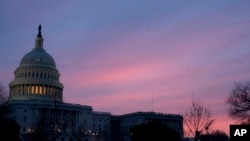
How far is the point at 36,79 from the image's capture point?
150 m

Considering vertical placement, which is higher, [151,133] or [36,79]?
[36,79]

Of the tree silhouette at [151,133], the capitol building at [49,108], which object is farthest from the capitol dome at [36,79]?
the tree silhouette at [151,133]

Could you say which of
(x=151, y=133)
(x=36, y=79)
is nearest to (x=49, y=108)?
(x=36, y=79)

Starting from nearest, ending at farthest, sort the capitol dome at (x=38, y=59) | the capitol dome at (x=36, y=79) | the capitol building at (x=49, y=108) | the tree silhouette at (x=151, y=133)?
the tree silhouette at (x=151, y=133) → the capitol building at (x=49, y=108) → the capitol dome at (x=36, y=79) → the capitol dome at (x=38, y=59)

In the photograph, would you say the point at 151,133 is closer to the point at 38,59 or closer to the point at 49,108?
the point at 49,108

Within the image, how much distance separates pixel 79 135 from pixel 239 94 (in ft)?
250

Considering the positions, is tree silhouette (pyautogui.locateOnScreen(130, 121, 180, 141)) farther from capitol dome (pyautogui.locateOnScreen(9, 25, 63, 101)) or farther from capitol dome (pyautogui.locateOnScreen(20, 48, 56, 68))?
capitol dome (pyautogui.locateOnScreen(20, 48, 56, 68))

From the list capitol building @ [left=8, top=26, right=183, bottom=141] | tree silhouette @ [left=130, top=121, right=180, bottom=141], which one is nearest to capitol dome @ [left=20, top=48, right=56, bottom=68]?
capitol building @ [left=8, top=26, right=183, bottom=141]

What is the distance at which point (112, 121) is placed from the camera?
172625 mm

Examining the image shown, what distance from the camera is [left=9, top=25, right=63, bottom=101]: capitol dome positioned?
491 ft

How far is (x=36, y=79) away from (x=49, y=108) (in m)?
16.6

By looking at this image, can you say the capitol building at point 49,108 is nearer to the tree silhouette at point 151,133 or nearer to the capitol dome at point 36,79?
the capitol dome at point 36,79

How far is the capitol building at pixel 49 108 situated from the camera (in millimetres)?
136000

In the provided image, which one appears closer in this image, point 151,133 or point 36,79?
point 151,133
